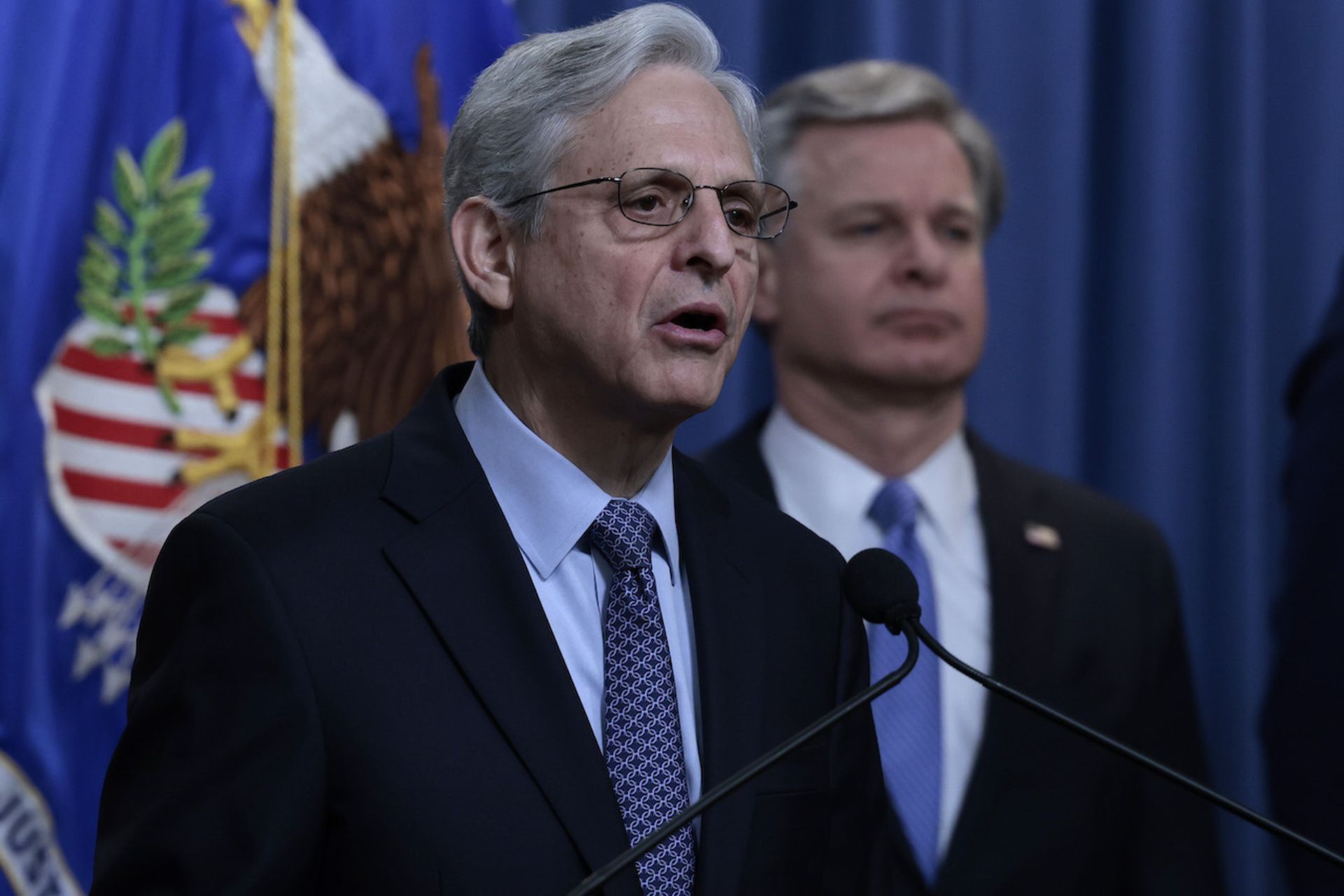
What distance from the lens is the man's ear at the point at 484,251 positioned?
1411 millimetres

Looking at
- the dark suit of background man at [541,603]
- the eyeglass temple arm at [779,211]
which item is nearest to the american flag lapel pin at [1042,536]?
the dark suit of background man at [541,603]

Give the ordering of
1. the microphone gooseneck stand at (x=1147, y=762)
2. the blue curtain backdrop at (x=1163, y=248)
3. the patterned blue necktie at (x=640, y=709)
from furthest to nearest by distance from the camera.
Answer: the blue curtain backdrop at (x=1163, y=248), the patterned blue necktie at (x=640, y=709), the microphone gooseneck stand at (x=1147, y=762)

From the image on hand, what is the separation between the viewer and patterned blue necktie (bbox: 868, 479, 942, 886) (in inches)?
79.6

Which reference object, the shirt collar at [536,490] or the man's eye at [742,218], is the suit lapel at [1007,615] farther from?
the man's eye at [742,218]

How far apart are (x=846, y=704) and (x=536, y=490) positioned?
0.37 m

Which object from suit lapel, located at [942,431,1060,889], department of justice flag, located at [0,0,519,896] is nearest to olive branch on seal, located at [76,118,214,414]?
department of justice flag, located at [0,0,519,896]

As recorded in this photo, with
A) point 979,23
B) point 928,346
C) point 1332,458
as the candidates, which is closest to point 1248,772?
point 928,346

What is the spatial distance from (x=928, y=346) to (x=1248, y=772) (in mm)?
1057

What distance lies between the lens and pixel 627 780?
1.22 metres

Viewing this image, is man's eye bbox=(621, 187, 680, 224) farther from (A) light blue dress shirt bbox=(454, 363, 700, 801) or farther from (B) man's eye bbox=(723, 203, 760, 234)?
(A) light blue dress shirt bbox=(454, 363, 700, 801)

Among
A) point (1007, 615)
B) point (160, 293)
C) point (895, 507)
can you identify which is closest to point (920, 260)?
point (895, 507)

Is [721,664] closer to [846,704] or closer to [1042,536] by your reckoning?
[846,704]

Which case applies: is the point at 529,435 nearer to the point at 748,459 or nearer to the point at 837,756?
the point at 837,756

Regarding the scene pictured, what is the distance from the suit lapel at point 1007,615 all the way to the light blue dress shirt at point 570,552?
81 cm
